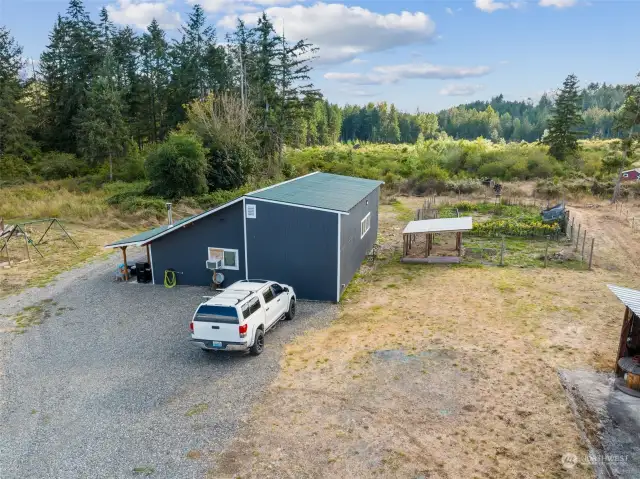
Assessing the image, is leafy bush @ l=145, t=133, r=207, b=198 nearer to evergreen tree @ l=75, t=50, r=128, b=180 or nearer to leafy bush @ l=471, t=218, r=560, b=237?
evergreen tree @ l=75, t=50, r=128, b=180

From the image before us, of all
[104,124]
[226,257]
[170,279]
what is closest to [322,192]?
[226,257]

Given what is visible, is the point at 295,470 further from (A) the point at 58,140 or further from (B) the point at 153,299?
(A) the point at 58,140

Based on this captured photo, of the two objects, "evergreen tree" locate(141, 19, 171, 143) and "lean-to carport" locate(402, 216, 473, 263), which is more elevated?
"evergreen tree" locate(141, 19, 171, 143)

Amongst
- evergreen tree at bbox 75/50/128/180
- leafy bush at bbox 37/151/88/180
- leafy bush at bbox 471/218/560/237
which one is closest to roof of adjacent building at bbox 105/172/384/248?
leafy bush at bbox 471/218/560/237

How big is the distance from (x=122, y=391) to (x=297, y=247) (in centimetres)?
808

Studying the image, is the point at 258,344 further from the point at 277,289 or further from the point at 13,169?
the point at 13,169

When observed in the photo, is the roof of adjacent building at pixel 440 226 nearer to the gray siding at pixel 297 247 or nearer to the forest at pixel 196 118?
the gray siding at pixel 297 247

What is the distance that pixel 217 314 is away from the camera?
12.5m

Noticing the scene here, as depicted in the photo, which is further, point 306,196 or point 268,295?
point 306,196

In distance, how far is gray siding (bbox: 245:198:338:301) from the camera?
17188 mm

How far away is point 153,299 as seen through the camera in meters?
18.1

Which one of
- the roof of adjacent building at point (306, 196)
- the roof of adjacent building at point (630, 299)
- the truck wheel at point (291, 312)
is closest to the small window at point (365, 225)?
the roof of adjacent building at point (306, 196)

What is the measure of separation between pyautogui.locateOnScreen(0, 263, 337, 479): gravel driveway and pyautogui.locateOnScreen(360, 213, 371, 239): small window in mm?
5731

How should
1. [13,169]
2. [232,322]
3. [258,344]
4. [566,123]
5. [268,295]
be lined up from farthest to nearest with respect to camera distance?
[566,123] < [13,169] < [268,295] < [258,344] < [232,322]
